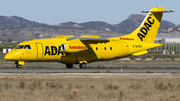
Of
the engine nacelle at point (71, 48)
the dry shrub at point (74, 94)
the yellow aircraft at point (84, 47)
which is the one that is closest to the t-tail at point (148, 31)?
the yellow aircraft at point (84, 47)

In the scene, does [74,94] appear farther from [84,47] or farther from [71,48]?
[84,47]

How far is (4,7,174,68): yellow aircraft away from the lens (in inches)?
1547

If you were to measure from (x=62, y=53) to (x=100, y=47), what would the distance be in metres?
5.31

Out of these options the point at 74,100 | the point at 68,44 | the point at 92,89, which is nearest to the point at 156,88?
the point at 92,89

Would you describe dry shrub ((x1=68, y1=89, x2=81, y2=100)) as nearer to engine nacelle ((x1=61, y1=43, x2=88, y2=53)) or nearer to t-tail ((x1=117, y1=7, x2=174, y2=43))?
engine nacelle ((x1=61, y1=43, x2=88, y2=53))

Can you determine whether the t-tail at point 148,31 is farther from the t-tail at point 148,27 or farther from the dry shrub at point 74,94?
the dry shrub at point 74,94

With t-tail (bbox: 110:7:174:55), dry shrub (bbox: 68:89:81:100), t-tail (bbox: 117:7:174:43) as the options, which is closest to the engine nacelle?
t-tail (bbox: 110:7:174:55)

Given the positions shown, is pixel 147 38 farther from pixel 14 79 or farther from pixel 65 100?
pixel 65 100

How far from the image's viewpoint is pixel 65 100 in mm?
17594

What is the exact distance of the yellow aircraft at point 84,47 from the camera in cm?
3928

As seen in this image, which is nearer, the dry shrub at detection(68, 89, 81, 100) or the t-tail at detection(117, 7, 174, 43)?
the dry shrub at detection(68, 89, 81, 100)

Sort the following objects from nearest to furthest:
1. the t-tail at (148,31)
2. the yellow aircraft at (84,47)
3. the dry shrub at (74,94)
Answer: the dry shrub at (74,94), the yellow aircraft at (84,47), the t-tail at (148,31)

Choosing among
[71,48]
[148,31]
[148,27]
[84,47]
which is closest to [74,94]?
[71,48]

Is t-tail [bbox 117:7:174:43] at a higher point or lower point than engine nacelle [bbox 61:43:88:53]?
higher
